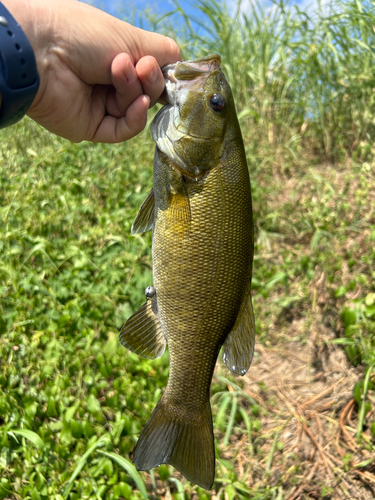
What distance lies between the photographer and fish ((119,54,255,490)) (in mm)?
1460

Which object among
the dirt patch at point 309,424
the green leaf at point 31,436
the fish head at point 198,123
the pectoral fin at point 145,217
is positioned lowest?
the dirt patch at point 309,424

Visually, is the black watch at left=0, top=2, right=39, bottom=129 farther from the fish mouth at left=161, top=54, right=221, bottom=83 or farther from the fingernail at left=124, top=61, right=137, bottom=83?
the fish mouth at left=161, top=54, right=221, bottom=83

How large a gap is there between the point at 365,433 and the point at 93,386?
1.74 metres

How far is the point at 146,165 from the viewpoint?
4406mm

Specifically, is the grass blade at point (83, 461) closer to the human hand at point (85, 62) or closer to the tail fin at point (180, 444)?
the tail fin at point (180, 444)

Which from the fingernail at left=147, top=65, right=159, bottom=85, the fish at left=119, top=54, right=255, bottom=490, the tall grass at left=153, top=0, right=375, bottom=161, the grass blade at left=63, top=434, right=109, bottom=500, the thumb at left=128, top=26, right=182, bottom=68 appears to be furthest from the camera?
the tall grass at left=153, top=0, right=375, bottom=161

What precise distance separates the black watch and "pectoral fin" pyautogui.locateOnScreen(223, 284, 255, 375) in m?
1.10

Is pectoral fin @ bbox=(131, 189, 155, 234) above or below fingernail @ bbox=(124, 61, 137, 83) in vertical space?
below

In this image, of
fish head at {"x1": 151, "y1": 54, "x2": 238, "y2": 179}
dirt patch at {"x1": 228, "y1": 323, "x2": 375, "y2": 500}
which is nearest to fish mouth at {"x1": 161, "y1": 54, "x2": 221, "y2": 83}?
fish head at {"x1": 151, "y1": 54, "x2": 238, "y2": 179}

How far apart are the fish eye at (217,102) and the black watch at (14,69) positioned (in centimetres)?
66

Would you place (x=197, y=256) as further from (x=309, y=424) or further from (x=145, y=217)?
(x=309, y=424)

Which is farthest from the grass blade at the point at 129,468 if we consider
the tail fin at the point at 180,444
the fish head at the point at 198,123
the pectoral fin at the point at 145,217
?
the fish head at the point at 198,123

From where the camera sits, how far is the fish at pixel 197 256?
1460 mm

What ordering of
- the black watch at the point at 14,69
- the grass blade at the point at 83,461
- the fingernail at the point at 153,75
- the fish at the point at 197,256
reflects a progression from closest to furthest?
the black watch at the point at 14,69, the fish at the point at 197,256, the fingernail at the point at 153,75, the grass blade at the point at 83,461
